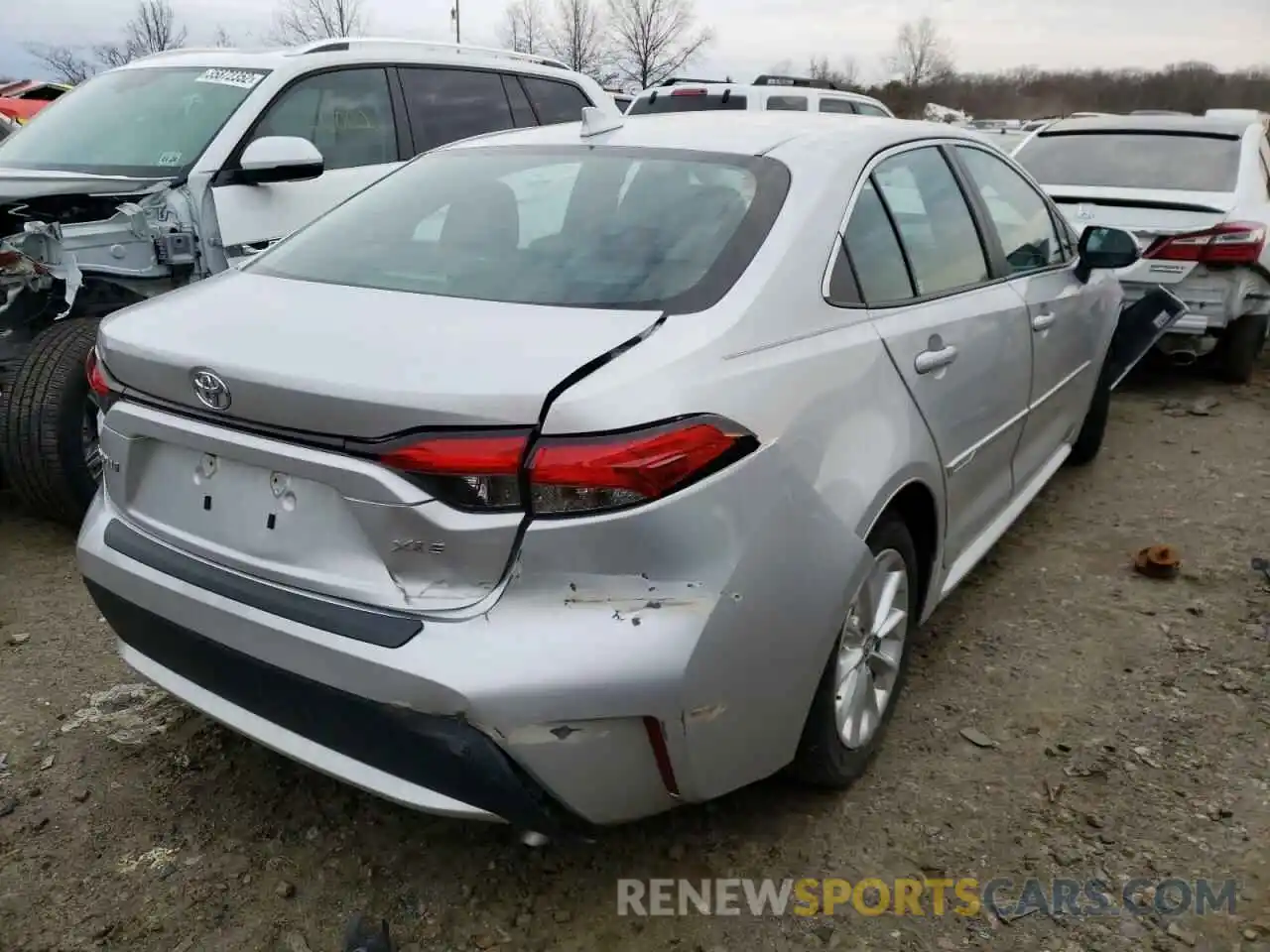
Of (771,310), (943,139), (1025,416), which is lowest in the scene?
(1025,416)

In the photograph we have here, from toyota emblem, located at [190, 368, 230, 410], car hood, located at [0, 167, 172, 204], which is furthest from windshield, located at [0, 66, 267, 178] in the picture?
toyota emblem, located at [190, 368, 230, 410]

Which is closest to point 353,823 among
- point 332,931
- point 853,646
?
point 332,931

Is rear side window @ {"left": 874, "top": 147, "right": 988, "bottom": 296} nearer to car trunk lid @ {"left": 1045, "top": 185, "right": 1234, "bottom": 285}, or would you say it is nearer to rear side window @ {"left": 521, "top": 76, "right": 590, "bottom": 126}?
car trunk lid @ {"left": 1045, "top": 185, "right": 1234, "bottom": 285}

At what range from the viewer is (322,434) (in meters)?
1.90

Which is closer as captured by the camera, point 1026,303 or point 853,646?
point 853,646

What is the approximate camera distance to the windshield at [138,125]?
465 centimetres

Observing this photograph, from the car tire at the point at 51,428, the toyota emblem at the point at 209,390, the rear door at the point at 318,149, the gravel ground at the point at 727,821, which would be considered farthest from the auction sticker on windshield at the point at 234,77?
the toyota emblem at the point at 209,390

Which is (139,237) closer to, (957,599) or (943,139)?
(943,139)

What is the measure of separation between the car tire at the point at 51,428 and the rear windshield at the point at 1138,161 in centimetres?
546

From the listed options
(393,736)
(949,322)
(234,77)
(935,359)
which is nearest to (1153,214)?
(949,322)

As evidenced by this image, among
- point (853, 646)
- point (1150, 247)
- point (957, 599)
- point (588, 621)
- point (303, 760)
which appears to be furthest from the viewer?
point (1150, 247)

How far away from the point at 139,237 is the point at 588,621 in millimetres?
3364

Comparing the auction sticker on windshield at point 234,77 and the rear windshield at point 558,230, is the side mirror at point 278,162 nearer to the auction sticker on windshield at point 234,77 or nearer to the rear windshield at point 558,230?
the auction sticker on windshield at point 234,77

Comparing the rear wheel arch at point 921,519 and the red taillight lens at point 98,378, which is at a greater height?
the red taillight lens at point 98,378
